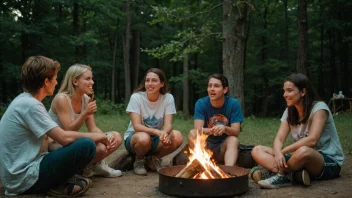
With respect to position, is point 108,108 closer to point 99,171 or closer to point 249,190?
point 99,171

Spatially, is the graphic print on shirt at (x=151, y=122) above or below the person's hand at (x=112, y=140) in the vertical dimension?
above

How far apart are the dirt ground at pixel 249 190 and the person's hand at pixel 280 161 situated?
25cm

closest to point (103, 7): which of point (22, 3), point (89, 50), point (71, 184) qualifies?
point (22, 3)

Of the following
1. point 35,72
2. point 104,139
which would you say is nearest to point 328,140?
point 104,139

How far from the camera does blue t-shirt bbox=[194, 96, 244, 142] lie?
15.9 ft

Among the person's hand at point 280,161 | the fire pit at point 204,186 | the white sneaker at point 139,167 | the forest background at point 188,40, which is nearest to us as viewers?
the fire pit at point 204,186

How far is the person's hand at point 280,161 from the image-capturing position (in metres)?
3.86

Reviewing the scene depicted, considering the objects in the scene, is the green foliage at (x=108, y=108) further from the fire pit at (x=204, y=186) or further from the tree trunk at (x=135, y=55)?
the fire pit at (x=204, y=186)

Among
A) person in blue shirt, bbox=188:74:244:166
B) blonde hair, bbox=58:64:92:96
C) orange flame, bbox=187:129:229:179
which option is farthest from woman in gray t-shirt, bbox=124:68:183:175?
blonde hair, bbox=58:64:92:96

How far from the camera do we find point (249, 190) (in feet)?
12.8

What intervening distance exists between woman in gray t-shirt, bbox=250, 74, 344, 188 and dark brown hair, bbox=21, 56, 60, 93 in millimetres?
2558

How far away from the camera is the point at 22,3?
645 inches

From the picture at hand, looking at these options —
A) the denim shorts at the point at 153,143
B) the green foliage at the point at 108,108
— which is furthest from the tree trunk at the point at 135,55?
the denim shorts at the point at 153,143

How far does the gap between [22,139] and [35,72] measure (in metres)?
0.64
